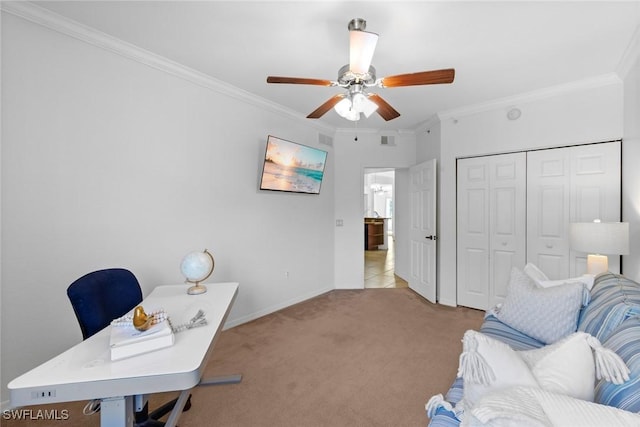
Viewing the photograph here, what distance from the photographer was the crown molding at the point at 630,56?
2.24 meters

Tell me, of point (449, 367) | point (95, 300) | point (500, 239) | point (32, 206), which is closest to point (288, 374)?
point (449, 367)

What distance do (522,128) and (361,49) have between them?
2693mm

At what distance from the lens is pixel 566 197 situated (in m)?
3.13

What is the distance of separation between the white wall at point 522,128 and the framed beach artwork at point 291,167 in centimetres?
175

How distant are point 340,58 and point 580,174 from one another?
2.81 m

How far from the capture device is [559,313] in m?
1.74

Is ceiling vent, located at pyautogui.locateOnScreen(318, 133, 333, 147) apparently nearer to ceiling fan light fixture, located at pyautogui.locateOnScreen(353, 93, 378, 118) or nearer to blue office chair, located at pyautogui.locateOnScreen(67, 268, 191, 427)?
ceiling fan light fixture, located at pyautogui.locateOnScreen(353, 93, 378, 118)

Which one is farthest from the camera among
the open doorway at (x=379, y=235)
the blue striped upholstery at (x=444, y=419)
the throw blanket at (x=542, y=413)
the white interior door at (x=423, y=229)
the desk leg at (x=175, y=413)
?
the open doorway at (x=379, y=235)

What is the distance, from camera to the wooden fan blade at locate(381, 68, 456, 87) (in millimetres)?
1792

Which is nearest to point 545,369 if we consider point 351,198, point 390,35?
point 390,35

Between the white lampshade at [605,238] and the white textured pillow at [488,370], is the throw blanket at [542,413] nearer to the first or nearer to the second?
the white textured pillow at [488,370]

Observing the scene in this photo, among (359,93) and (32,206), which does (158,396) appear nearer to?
(32,206)

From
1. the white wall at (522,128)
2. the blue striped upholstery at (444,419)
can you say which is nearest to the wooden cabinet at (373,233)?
the white wall at (522,128)

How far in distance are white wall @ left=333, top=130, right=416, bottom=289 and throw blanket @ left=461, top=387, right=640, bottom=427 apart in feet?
12.7
